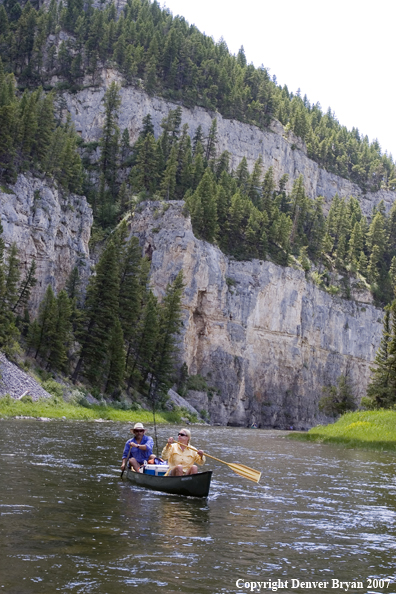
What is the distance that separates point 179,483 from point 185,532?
4.17m

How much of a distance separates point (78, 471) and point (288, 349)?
3147 inches

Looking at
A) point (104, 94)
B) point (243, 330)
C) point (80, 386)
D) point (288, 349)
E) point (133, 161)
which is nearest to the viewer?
point (80, 386)

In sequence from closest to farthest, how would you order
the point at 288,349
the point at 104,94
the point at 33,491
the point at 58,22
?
the point at 33,491, the point at 288,349, the point at 104,94, the point at 58,22

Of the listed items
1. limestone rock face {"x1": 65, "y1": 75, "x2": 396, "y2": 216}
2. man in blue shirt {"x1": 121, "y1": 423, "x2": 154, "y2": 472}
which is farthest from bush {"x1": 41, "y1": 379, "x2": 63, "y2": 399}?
limestone rock face {"x1": 65, "y1": 75, "x2": 396, "y2": 216}

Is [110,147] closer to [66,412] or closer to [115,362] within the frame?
[115,362]

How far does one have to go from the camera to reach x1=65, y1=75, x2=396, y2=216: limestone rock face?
368ft

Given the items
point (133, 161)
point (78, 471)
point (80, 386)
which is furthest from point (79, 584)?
point (133, 161)

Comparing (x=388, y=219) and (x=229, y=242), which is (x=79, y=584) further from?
(x=388, y=219)

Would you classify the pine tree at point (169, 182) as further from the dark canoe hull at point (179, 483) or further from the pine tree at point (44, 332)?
the dark canoe hull at point (179, 483)

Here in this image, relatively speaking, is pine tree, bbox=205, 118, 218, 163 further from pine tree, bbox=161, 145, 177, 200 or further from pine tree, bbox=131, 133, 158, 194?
pine tree, bbox=161, 145, 177, 200

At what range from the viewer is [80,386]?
56.3 m

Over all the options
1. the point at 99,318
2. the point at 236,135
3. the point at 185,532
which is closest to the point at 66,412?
the point at 99,318

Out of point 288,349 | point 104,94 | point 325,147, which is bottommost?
point 288,349

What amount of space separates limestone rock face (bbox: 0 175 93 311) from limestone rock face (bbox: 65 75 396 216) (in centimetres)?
3886
